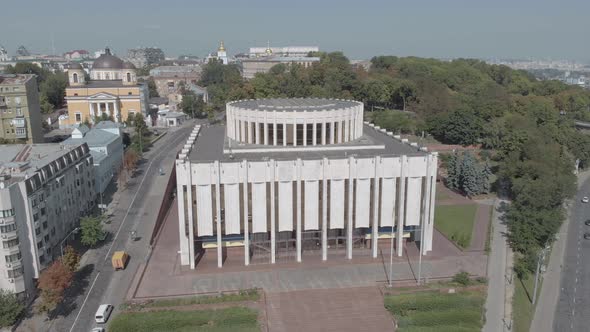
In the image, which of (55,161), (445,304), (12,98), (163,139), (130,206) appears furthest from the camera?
(163,139)

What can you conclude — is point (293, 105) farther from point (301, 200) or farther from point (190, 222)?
point (190, 222)

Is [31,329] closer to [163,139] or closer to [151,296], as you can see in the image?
[151,296]

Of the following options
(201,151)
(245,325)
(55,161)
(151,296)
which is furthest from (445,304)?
(55,161)

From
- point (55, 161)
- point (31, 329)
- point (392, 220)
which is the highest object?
point (55, 161)

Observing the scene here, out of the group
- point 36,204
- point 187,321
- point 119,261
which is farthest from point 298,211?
point 36,204

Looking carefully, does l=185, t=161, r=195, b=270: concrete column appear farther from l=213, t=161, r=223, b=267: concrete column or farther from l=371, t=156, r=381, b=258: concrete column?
l=371, t=156, r=381, b=258: concrete column

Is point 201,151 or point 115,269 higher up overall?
point 201,151
